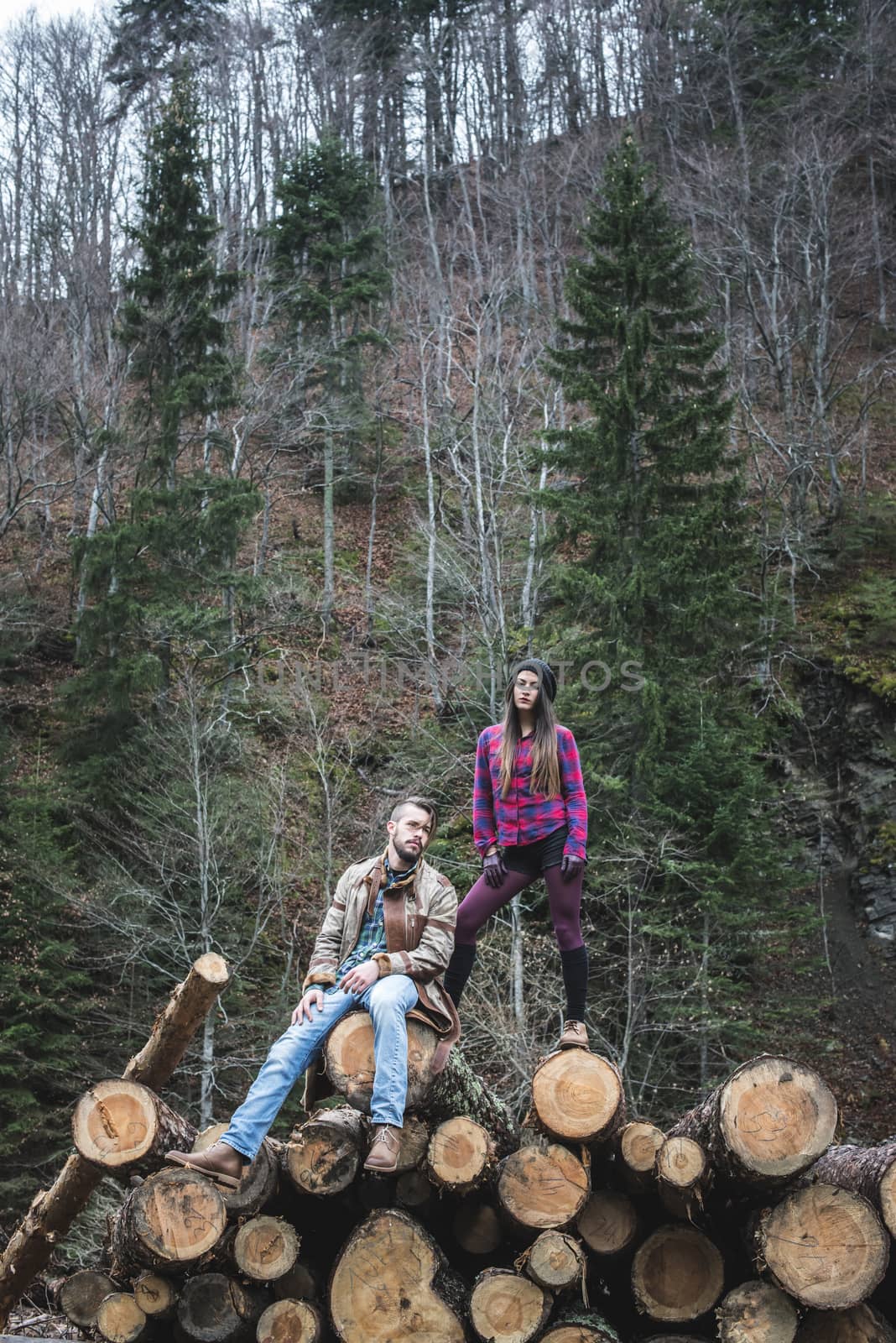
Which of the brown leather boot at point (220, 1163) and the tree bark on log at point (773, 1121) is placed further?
the brown leather boot at point (220, 1163)

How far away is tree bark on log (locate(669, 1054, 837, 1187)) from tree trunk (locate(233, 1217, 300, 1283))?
169 cm

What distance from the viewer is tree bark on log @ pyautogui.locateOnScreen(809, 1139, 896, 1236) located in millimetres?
3746

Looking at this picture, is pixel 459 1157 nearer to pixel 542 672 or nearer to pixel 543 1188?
pixel 543 1188

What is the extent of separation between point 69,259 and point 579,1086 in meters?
26.6

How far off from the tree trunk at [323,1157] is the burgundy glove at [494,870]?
57.9 inches

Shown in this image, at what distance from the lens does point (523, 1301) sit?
4047 millimetres

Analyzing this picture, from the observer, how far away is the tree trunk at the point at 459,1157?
413cm

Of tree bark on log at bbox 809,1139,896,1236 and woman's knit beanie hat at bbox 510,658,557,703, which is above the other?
woman's knit beanie hat at bbox 510,658,557,703

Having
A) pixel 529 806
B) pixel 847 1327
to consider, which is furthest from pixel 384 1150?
pixel 529 806

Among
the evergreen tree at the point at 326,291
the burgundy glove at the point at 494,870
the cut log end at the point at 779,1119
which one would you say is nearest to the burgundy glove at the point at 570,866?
the burgundy glove at the point at 494,870

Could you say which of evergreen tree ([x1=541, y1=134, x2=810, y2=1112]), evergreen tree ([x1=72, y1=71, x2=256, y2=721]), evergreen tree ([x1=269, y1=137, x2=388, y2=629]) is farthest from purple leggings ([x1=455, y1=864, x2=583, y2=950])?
evergreen tree ([x1=269, y1=137, x2=388, y2=629])

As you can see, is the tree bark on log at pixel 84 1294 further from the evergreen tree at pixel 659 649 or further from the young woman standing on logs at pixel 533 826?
the evergreen tree at pixel 659 649

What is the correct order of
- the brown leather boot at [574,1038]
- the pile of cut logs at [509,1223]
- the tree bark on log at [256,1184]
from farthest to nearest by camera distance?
1. the brown leather boot at [574,1038]
2. the tree bark on log at [256,1184]
3. the pile of cut logs at [509,1223]

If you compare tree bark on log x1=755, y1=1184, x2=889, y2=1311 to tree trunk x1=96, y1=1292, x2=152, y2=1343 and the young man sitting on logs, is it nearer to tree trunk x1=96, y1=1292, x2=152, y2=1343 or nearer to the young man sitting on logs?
the young man sitting on logs
